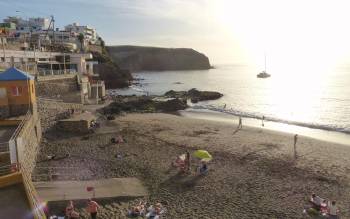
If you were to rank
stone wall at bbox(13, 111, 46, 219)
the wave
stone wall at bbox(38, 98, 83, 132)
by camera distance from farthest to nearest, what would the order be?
the wave, stone wall at bbox(38, 98, 83, 132), stone wall at bbox(13, 111, 46, 219)

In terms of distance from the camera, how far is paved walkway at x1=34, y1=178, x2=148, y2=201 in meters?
15.1

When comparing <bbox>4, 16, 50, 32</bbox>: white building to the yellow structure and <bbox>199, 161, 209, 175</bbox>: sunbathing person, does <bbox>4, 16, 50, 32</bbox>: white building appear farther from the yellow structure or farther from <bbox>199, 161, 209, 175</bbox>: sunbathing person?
<bbox>199, 161, 209, 175</bbox>: sunbathing person

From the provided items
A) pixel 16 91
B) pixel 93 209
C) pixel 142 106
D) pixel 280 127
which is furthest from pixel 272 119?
pixel 93 209

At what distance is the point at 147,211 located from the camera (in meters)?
14.5

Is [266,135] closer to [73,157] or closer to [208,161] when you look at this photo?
[208,161]

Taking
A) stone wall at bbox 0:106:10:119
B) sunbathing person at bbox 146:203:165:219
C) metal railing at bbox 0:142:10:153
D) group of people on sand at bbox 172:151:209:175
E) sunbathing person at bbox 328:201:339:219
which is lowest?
sunbathing person at bbox 328:201:339:219

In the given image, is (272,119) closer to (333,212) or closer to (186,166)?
(186,166)

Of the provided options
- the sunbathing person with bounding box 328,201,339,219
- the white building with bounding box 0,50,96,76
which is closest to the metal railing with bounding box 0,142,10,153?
the sunbathing person with bounding box 328,201,339,219

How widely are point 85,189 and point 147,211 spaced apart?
3265 millimetres

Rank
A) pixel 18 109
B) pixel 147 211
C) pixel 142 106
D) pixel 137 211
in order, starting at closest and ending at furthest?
pixel 137 211 < pixel 147 211 < pixel 18 109 < pixel 142 106

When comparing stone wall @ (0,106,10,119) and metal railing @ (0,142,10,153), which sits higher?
stone wall @ (0,106,10,119)

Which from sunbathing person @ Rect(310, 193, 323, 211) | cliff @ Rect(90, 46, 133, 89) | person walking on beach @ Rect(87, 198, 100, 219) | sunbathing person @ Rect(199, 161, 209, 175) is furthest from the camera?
cliff @ Rect(90, 46, 133, 89)

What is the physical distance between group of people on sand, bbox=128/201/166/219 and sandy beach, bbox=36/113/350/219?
321 millimetres

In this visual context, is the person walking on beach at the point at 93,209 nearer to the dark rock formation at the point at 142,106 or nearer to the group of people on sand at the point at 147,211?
the group of people on sand at the point at 147,211
